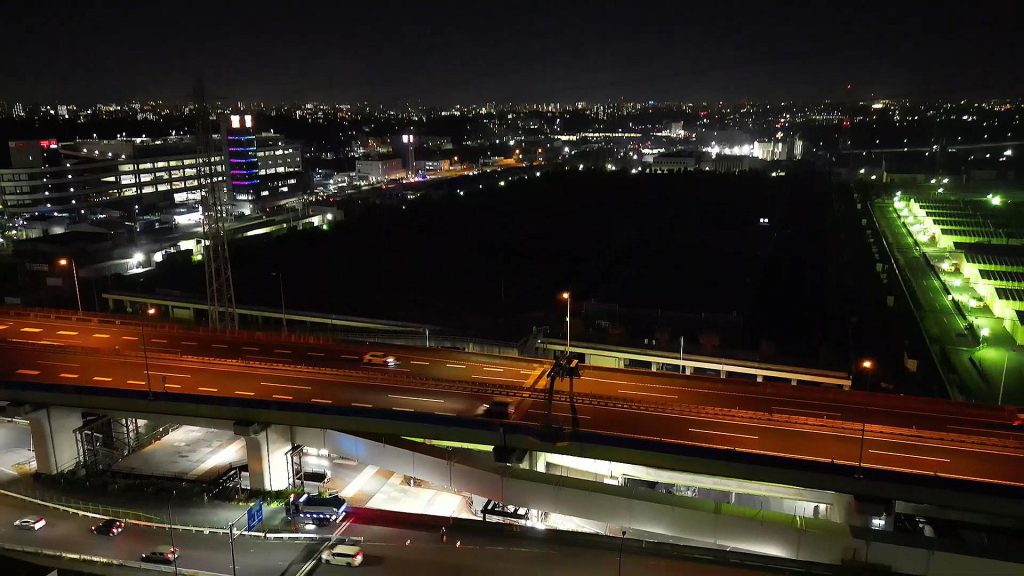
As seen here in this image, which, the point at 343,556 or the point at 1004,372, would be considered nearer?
the point at 343,556

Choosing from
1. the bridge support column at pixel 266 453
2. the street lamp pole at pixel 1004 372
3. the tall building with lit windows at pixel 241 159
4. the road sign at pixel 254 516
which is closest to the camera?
the road sign at pixel 254 516

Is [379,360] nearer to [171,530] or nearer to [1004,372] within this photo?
[171,530]

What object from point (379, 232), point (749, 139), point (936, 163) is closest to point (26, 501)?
point (379, 232)

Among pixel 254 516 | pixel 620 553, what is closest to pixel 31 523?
pixel 254 516

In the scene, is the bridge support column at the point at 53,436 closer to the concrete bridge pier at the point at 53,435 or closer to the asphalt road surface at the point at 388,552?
the concrete bridge pier at the point at 53,435

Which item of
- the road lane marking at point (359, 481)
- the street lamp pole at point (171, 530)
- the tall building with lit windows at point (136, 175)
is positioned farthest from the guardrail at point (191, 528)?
the tall building with lit windows at point (136, 175)
